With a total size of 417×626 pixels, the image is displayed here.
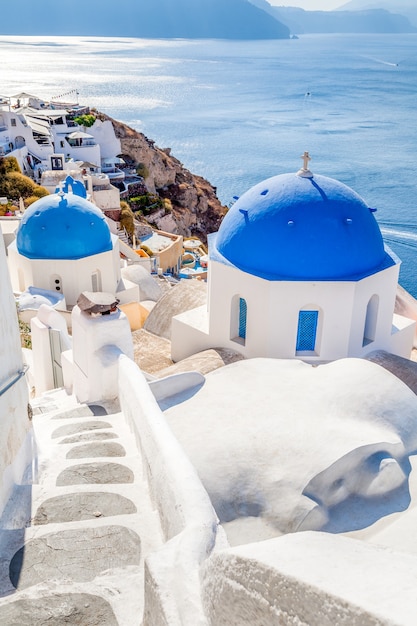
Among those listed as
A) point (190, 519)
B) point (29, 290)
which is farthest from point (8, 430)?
point (29, 290)

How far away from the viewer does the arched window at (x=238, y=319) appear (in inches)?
503

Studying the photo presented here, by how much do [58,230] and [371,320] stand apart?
31.0 feet

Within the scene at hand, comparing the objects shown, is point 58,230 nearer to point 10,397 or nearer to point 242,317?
point 242,317

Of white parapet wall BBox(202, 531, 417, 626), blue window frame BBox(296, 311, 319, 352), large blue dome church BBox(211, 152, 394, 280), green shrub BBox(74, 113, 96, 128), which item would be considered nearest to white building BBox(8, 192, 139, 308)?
large blue dome church BBox(211, 152, 394, 280)

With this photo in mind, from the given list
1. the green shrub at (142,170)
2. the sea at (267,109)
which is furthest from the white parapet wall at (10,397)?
the green shrub at (142,170)

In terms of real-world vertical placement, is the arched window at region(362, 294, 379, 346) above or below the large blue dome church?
below

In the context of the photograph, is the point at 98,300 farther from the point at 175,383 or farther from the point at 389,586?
the point at 389,586

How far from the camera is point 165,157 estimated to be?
181ft

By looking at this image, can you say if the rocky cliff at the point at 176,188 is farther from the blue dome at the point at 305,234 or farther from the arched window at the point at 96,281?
the blue dome at the point at 305,234

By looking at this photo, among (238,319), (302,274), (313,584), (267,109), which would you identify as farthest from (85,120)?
(267,109)

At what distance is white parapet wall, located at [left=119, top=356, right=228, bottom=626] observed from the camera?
3721 millimetres

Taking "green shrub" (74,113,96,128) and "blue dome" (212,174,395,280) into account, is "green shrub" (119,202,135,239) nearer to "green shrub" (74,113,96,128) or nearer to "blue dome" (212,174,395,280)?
"green shrub" (74,113,96,128)

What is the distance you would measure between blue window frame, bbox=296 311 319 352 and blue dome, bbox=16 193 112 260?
26.7ft

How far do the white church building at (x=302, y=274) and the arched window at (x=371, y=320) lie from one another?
0.07 feet
